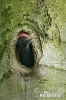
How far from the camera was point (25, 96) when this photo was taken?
1.50 meters

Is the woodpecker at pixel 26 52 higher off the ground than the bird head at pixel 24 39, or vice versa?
the bird head at pixel 24 39

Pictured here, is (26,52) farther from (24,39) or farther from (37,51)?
(37,51)

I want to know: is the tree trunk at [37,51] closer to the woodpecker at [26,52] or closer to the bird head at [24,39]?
the bird head at [24,39]

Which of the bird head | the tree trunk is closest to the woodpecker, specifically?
the bird head

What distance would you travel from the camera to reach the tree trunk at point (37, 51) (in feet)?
4.91

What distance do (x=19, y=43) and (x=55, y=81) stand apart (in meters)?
0.31

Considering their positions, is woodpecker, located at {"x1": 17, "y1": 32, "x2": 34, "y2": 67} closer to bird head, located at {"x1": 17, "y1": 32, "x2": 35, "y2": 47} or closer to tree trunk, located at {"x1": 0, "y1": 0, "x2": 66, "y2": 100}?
bird head, located at {"x1": 17, "y1": 32, "x2": 35, "y2": 47}

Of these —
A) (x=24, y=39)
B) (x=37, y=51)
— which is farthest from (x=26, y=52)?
(x=37, y=51)

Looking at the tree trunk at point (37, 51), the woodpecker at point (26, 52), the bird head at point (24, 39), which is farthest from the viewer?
the woodpecker at point (26, 52)

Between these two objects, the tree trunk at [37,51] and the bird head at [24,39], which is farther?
the bird head at [24,39]

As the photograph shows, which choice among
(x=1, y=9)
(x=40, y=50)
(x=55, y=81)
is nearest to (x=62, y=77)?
(x=55, y=81)

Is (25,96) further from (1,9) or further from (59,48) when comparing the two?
(1,9)

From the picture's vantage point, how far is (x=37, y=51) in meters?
1.54

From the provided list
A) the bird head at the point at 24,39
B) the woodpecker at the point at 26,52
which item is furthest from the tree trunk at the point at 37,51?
the woodpecker at the point at 26,52
